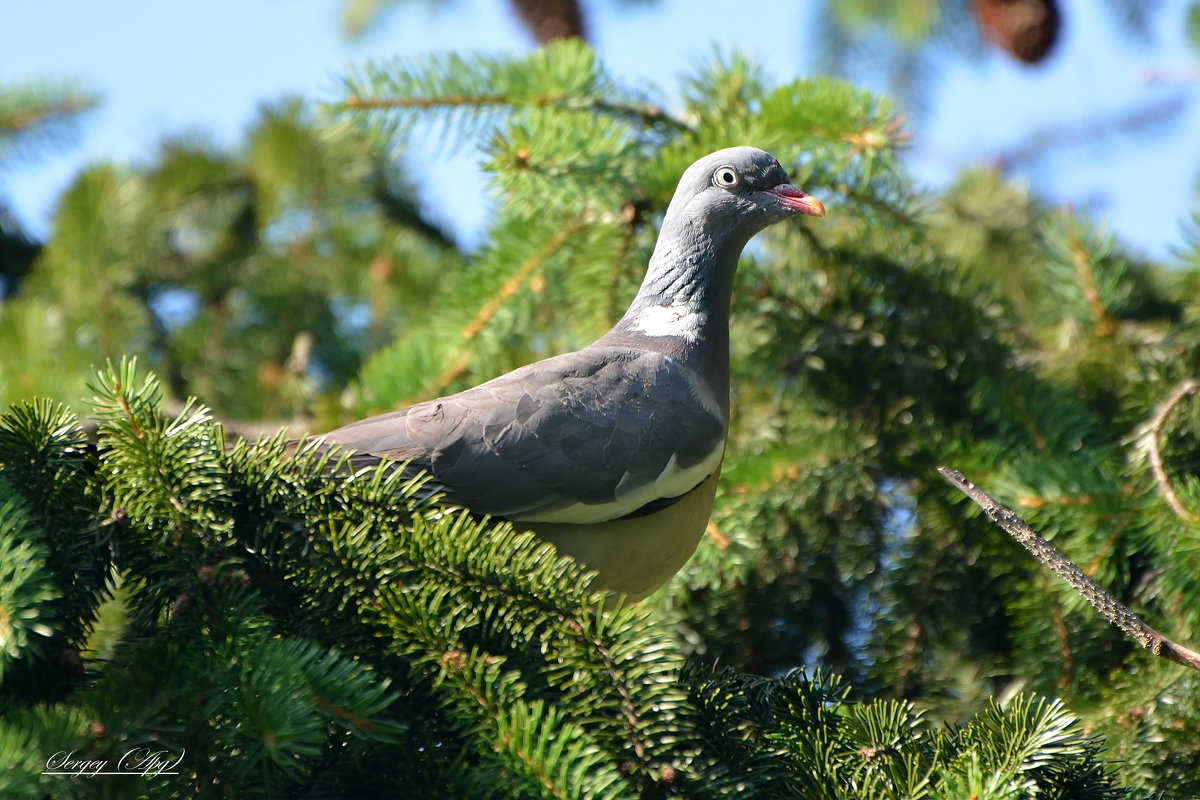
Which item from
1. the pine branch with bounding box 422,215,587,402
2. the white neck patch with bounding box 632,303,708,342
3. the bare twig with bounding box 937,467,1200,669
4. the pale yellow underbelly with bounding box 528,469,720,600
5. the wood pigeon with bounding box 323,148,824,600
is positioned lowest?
the bare twig with bounding box 937,467,1200,669

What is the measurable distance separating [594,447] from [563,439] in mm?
81

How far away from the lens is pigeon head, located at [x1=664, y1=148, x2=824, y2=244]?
3430 millimetres

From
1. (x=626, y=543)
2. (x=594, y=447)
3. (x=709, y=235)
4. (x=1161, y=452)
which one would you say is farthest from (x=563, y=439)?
(x=1161, y=452)

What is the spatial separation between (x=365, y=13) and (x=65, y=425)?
474cm

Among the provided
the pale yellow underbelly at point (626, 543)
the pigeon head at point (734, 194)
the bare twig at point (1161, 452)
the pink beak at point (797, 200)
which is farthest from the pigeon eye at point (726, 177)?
the bare twig at point (1161, 452)

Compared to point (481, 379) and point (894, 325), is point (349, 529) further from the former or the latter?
point (894, 325)

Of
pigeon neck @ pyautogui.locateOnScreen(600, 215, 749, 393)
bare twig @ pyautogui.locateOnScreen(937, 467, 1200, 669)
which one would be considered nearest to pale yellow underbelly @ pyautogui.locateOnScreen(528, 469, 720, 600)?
pigeon neck @ pyautogui.locateOnScreen(600, 215, 749, 393)

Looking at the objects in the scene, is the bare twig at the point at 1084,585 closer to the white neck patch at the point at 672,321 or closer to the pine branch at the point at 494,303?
the white neck patch at the point at 672,321

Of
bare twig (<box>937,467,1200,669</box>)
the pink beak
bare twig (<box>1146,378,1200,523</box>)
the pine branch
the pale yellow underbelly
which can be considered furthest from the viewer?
the pine branch

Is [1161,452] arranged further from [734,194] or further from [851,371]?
[734,194]

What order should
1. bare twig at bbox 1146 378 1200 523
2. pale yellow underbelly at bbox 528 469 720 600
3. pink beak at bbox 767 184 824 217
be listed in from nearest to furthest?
bare twig at bbox 1146 378 1200 523 → pale yellow underbelly at bbox 528 469 720 600 → pink beak at bbox 767 184 824 217

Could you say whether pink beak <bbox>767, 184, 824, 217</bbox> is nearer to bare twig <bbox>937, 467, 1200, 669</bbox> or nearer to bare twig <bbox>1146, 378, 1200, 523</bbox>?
bare twig <bbox>1146, 378, 1200, 523</bbox>

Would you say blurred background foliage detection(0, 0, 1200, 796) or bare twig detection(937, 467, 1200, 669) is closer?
bare twig detection(937, 467, 1200, 669)

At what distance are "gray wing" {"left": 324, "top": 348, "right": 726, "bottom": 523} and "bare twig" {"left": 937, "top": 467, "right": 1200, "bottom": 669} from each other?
1081 millimetres
